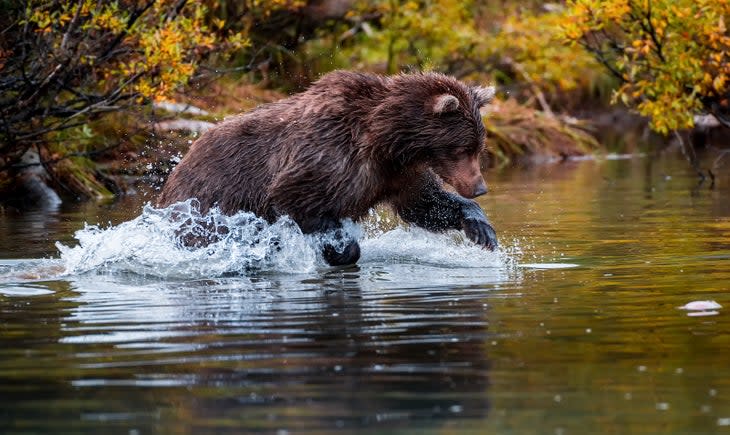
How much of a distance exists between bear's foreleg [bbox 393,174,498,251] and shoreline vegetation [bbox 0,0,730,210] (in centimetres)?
106

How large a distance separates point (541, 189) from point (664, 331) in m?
11.6

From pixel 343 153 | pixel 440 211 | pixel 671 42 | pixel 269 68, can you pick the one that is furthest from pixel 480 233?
pixel 269 68

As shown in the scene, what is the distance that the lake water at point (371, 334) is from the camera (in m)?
4.68

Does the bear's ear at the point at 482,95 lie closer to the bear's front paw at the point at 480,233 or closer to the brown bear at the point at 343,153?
the brown bear at the point at 343,153

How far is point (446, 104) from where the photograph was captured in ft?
30.1

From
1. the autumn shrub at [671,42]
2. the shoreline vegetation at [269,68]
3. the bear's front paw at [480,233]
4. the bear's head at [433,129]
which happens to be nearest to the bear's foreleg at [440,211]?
the bear's front paw at [480,233]

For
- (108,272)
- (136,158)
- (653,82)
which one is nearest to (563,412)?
(108,272)

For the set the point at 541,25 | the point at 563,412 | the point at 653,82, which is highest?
the point at 541,25

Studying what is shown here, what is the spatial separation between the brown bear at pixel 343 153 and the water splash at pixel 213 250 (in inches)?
5.1

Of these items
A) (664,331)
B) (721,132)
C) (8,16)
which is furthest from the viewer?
(721,132)

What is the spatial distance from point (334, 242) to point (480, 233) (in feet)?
4.12

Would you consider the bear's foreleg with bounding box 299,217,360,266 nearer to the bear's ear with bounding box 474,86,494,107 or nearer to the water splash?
the water splash

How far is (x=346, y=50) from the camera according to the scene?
28.3m

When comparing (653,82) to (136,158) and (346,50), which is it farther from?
(346,50)
